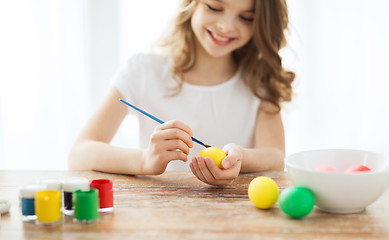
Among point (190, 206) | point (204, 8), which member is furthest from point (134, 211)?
point (204, 8)

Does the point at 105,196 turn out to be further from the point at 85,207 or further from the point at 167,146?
the point at 167,146

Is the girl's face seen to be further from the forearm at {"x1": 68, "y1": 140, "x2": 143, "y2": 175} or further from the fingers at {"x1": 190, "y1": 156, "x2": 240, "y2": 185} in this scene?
the fingers at {"x1": 190, "y1": 156, "x2": 240, "y2": 185}

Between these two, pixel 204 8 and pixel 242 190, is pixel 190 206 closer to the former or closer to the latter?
pixel 242 190

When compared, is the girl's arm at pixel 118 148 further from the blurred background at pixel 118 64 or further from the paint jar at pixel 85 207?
the blurred background at pixel 118 64

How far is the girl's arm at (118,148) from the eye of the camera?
128 cm

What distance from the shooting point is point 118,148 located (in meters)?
1.54

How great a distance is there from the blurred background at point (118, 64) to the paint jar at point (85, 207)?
2.38 meters

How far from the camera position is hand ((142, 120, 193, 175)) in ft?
4.16

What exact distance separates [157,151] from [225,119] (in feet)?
2.41

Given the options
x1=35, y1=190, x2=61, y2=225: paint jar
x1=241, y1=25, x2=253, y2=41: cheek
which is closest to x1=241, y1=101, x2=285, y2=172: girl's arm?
x1=241, y1=25, x2=253, y2=41: cheek

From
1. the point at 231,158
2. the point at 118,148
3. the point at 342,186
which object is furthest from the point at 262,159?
the point at 342,186

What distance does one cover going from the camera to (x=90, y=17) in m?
3.38

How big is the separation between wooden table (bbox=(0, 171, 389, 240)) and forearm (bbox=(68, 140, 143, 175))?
20 cm

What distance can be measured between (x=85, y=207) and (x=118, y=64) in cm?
260
